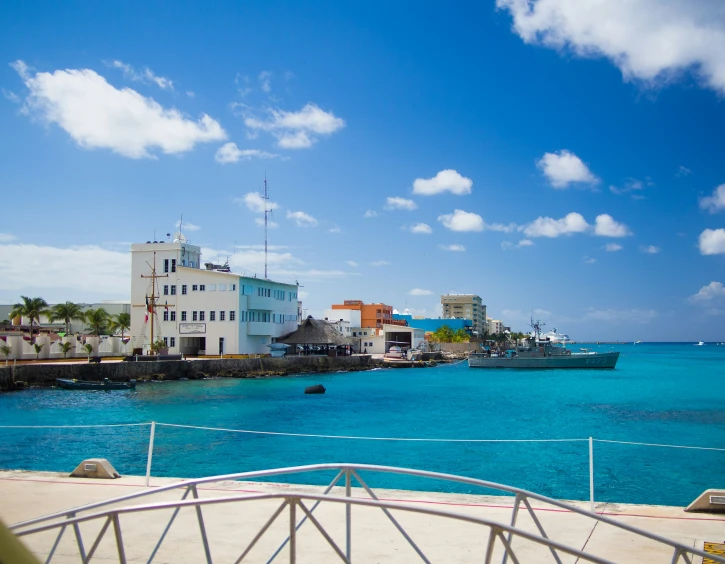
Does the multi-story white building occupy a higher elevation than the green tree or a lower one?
higher

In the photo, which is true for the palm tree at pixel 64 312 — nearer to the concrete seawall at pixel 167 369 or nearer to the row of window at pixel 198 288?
the row of window at pixel 198 288

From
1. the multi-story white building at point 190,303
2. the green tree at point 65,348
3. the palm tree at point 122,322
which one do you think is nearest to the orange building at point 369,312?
the palm tree at point 122,322

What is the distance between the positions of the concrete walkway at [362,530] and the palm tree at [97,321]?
304 ft

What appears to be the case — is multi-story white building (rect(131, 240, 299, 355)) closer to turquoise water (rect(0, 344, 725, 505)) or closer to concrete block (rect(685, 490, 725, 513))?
turquoise water (rect(0, 344, 725, 505))

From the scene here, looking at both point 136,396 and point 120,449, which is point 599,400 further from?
point 120,449

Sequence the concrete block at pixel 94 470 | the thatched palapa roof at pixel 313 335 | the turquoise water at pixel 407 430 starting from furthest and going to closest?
1. the thatched palapa roof at pixel 313 335
2. the turquoise water at pixel 407 430
3. the concrete block at pixel 94 470

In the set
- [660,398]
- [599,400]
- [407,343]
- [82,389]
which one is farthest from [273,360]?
[407,343]

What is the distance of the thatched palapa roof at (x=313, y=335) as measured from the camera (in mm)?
80250

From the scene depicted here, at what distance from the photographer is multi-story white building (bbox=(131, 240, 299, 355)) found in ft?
233

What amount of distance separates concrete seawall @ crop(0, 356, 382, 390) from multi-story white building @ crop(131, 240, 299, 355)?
12.0 feet

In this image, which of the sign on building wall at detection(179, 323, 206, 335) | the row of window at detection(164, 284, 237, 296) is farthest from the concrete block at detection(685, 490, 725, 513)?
the sign on building wall at detection(179, 323, 206, 335)

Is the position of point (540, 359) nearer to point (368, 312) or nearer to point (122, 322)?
point (368, 312)

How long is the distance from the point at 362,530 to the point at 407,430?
1087 inches

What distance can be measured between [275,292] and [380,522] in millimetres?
71949
